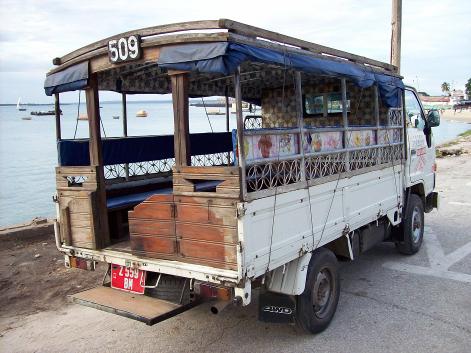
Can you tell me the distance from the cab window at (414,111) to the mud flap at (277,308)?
3.54 meters

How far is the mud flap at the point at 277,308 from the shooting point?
3.96 meters

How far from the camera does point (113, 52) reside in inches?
153

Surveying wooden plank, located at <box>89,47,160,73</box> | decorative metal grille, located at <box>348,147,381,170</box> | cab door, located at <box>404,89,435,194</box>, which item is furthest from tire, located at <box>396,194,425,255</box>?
wooden plank, located at <box>89,47,160,73</box>

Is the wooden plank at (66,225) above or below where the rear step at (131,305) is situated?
above

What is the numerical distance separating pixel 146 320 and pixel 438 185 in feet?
35.9

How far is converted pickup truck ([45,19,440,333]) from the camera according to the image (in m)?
3.42

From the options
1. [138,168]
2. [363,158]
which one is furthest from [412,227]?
[138,168]

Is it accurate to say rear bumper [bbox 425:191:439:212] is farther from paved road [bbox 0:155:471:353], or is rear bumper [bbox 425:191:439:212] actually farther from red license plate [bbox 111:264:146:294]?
red license plate [bbox 111:264:146:294]

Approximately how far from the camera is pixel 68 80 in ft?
14.1

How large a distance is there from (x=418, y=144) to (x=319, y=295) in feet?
10.6

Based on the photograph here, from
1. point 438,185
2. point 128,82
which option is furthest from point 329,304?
point 438,185

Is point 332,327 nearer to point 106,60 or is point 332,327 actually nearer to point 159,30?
point 159,30

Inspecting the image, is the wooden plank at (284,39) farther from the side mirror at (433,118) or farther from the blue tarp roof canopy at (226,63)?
the side mirror at (433,118)

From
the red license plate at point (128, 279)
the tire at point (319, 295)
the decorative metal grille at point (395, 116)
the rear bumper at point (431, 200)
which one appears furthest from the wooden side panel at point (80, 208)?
the rear bumper at point (431, 200)
